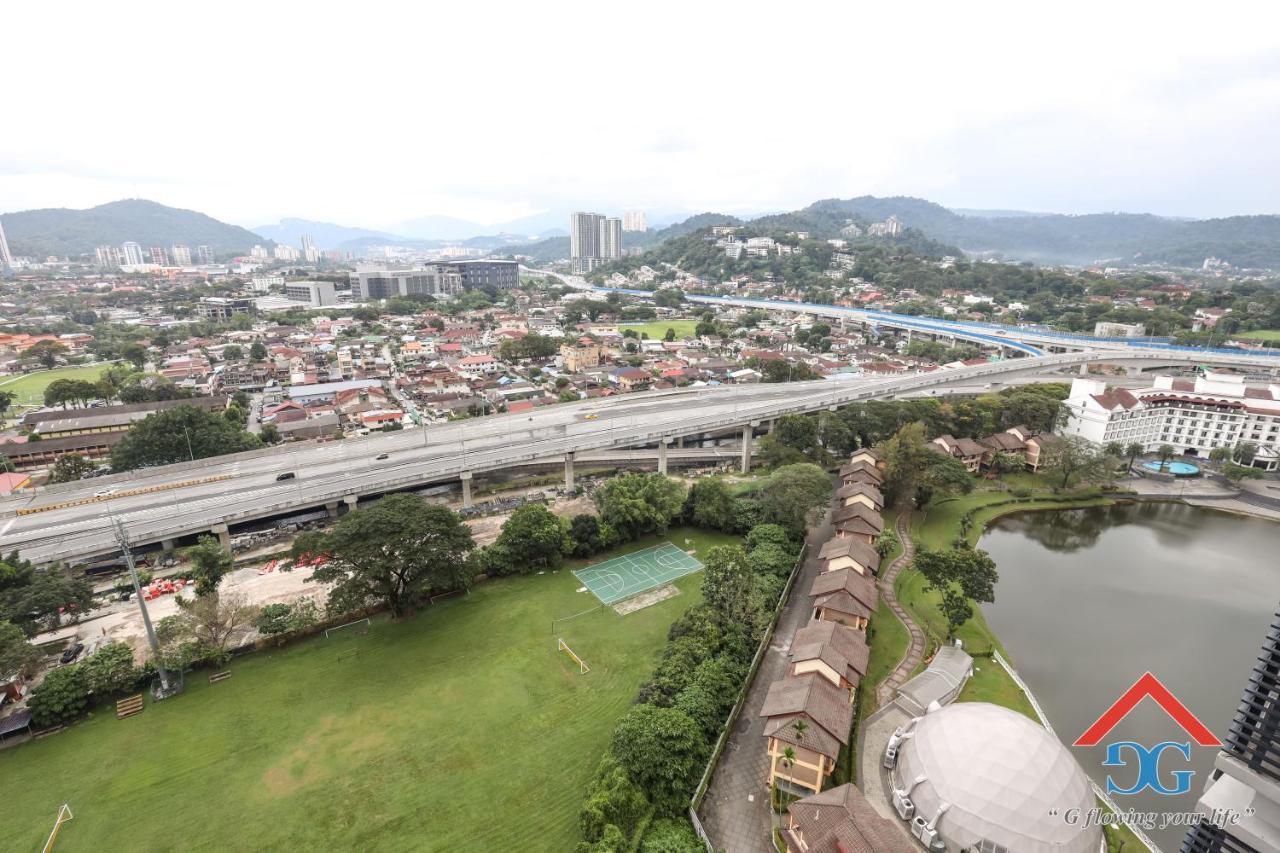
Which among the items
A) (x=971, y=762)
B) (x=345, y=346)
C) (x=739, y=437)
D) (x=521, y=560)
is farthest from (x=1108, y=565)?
(x=345, y=346)

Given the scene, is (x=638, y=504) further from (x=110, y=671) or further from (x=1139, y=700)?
(x=110, y=671)

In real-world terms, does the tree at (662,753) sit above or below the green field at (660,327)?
above

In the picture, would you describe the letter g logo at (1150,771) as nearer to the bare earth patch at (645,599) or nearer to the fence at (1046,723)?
the fence at (1046,723)

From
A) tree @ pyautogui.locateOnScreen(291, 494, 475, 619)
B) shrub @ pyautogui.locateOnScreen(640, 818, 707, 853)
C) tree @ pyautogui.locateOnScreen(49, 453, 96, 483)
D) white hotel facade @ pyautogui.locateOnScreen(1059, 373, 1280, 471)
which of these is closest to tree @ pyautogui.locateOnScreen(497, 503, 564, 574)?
tree @ pyautogui.locateOnScreen(291, 494, 475, 619)

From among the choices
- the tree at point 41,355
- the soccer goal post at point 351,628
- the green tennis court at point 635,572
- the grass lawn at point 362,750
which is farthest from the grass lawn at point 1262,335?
the tree at point 41,355

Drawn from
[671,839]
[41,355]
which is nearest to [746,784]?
[671,839]

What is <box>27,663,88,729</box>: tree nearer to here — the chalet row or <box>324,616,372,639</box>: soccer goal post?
<box>324,616,372,639</box>: soccer goal post

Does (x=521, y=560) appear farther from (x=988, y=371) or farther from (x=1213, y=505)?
(x=988, y=371)
